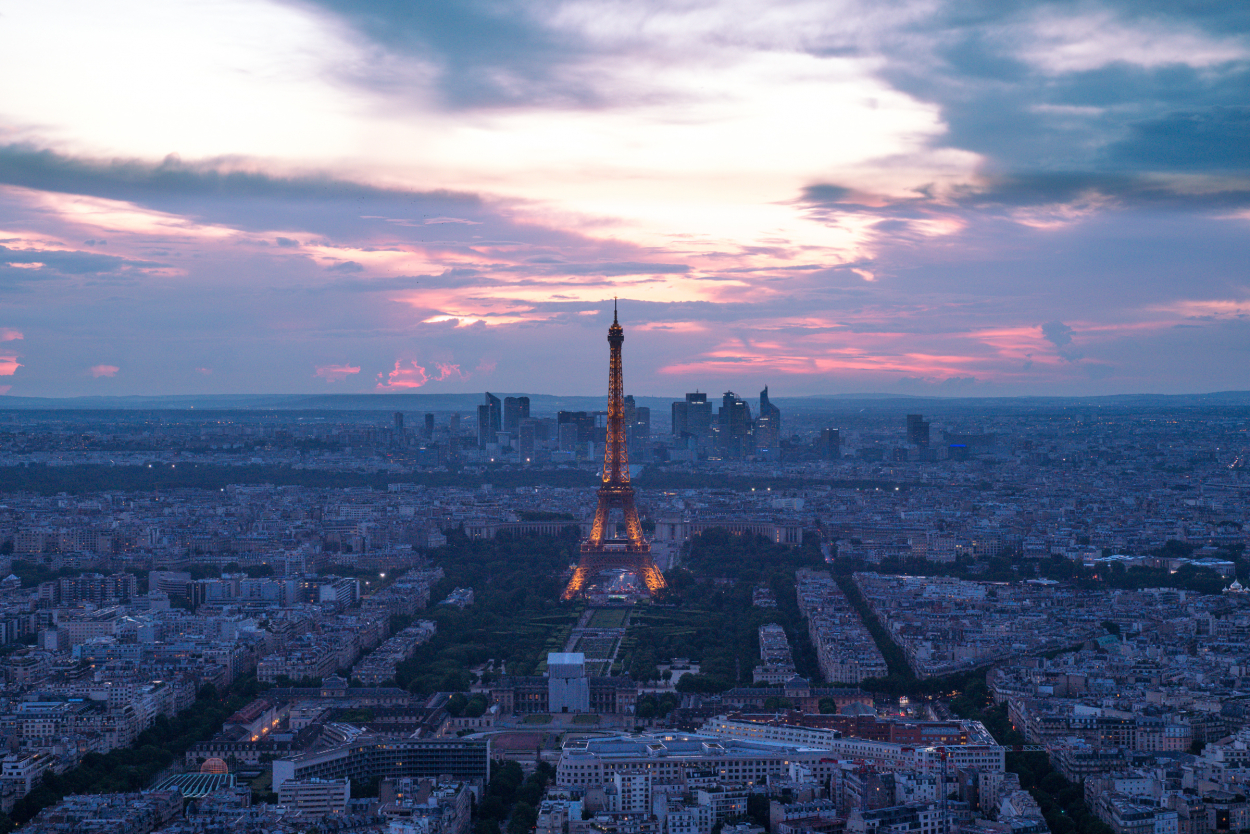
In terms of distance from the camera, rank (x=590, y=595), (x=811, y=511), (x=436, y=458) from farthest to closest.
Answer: (x=436, y=458) < (x=811, y=511) < (x=590, y=595)

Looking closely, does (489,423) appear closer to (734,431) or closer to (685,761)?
(734,431)

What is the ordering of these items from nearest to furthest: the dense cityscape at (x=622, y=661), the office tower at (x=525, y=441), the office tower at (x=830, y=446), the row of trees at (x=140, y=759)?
the dense cityscape at (x=622, y=661) → the row of trees at (x=140, y=759) → the office tower at (x=525, y=441) → the office tower at (x=830, y=446)

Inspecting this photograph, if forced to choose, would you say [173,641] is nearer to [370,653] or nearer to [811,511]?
[370,653]

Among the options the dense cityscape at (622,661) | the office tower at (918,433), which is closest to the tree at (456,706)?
the dense cityscape at (622,661)

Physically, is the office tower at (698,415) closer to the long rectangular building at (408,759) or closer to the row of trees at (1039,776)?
the row of trees at (1039,776)

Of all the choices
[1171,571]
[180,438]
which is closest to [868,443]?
[180,438]

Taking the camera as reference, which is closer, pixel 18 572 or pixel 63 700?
pixel 63 700

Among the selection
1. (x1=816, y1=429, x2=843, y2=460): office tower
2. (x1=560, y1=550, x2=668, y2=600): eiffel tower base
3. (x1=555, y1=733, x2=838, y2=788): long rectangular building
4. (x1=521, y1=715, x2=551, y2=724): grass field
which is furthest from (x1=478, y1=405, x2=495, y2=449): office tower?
(x1=555, y1=733, x2=838, y2=788): long rectangular building
